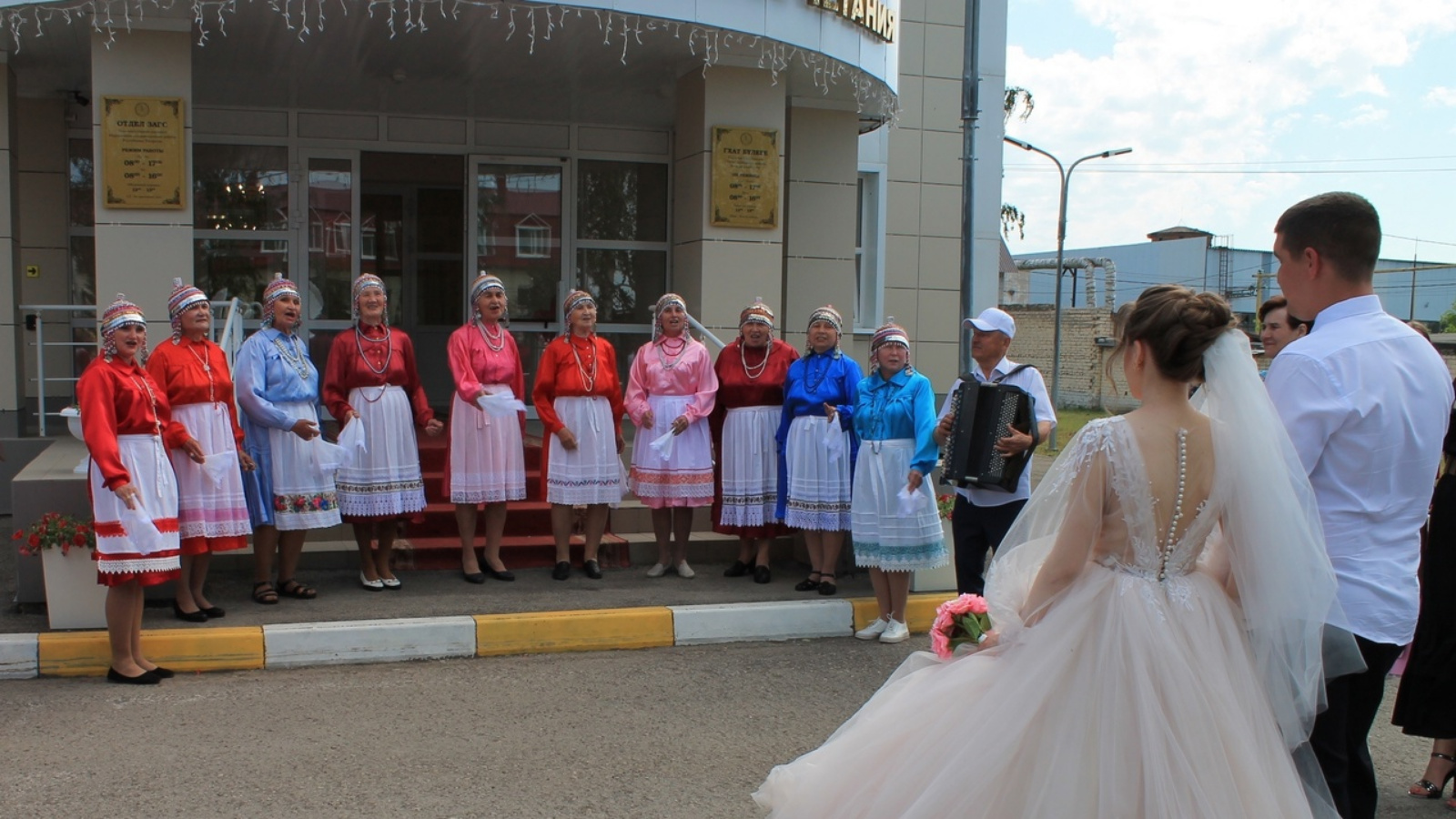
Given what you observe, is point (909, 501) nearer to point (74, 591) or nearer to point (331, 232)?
point (74, 591)

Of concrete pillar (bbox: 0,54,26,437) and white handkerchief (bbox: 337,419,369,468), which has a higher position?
concrete pillar (bbox: 0,54,26,437)

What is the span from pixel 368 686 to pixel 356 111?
7346 mm

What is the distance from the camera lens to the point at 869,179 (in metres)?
13.6

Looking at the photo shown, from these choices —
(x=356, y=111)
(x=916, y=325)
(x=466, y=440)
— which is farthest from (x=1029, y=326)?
(x=466, y=440)

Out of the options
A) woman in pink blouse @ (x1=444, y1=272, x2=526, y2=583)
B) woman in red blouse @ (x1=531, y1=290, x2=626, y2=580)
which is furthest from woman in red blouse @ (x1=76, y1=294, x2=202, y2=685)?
woman in red blouse @ (x1=531, y1=290, x2=626, y2=580)

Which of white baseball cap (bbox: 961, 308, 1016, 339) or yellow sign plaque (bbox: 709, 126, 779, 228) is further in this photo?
yellow sign plaque (bbox: 709, 126, 779, 228)

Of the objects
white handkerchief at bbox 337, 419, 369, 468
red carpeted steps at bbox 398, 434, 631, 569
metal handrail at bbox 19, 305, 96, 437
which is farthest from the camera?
metal handrail at bbox 19, 305, 96, 437

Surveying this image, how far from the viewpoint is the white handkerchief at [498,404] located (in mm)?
7914

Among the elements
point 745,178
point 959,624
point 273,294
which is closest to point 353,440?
point 273,294

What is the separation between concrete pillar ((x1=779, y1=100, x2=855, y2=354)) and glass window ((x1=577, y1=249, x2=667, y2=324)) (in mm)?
1504

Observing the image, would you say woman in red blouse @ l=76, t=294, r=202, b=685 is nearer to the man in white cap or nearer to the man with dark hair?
the man in white cap

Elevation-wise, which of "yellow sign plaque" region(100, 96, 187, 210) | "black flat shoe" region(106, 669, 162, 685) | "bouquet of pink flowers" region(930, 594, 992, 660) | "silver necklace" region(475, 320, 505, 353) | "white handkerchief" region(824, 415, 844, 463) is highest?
"yellow sign plaque" region(100, 96, 187, 210)

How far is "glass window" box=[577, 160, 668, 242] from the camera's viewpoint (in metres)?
12.4

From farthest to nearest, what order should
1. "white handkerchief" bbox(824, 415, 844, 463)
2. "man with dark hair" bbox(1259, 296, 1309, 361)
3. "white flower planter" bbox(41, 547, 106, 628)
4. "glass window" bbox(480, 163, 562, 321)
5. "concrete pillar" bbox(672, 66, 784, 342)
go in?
1. "glass window" bbox(480, 163, 562, 321)
2. "concrete pillar" bbox(672, 66, 784, 342)
3. "white handkerchief" bbox(824, 415, 844, 463)
4. "white flower planter" bbox(41, 547, 106, 628)
5. "man with dark hair" bbox(1259, 296, 1309, 361)
